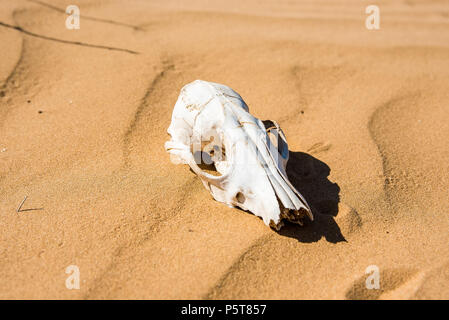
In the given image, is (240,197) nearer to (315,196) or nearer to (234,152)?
(234,152)

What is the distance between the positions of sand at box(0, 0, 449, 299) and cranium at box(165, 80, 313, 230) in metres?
0.13

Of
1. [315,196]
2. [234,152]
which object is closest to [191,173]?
[234,152]

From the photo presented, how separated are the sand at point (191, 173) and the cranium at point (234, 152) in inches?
5.2

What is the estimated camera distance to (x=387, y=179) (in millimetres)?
2445

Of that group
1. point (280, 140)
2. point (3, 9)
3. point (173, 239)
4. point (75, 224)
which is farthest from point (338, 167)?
point (3, 9)

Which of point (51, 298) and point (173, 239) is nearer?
point (51, 298)

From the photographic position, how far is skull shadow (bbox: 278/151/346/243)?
2.06 metres

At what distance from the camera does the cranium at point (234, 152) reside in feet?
6.35

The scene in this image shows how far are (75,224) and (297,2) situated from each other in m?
3.51

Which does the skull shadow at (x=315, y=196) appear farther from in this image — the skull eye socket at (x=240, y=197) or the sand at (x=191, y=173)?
the skull eye socket at (x=240, y=197)

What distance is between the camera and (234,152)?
6.80 feet

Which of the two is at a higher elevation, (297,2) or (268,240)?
(297,2)

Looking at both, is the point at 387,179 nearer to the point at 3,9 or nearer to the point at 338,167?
the point at 338,167

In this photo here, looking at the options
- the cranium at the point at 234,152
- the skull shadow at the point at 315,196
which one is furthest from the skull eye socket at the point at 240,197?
the skull shadow at the point at 315,196
